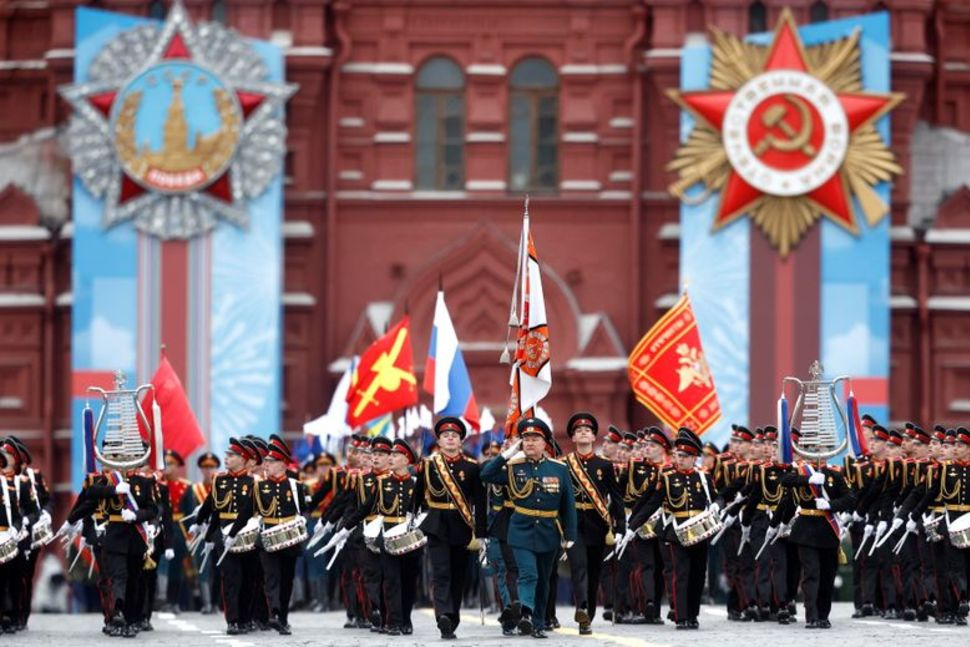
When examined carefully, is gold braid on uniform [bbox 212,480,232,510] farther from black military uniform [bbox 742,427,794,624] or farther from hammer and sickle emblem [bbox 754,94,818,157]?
hammer and sickle emblem [bbox 754,94,818,157]

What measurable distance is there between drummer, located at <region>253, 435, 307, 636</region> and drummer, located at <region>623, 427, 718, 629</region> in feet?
9.49

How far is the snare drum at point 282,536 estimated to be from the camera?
2209 cm

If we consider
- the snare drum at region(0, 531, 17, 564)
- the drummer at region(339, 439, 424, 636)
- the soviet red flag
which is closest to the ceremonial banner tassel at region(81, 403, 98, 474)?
the snare drum at region(0, 531, 17, 564)

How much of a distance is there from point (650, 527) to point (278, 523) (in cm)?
327

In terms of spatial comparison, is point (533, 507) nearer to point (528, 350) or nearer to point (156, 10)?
point (528, 350)

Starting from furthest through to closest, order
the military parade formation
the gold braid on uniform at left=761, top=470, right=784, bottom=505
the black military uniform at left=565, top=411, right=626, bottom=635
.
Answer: the gold braid on uniform at left=761, top=470, right=784, bottom=505
the black military uniform at left=565, top=411, right=626, bottom=635
the military parade formation

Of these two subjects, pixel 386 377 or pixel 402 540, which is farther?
pixel 386 377

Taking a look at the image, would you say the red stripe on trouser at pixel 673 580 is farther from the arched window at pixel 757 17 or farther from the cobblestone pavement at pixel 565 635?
the arched window at pixel 757 17

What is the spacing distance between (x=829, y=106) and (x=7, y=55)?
11.5m

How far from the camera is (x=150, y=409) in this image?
2466cm

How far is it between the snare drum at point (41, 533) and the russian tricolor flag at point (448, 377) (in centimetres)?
513

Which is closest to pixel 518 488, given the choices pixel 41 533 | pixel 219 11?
pixel 41 533

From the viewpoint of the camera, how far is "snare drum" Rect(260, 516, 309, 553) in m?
22.1

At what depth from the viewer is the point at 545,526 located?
20.3 metres
